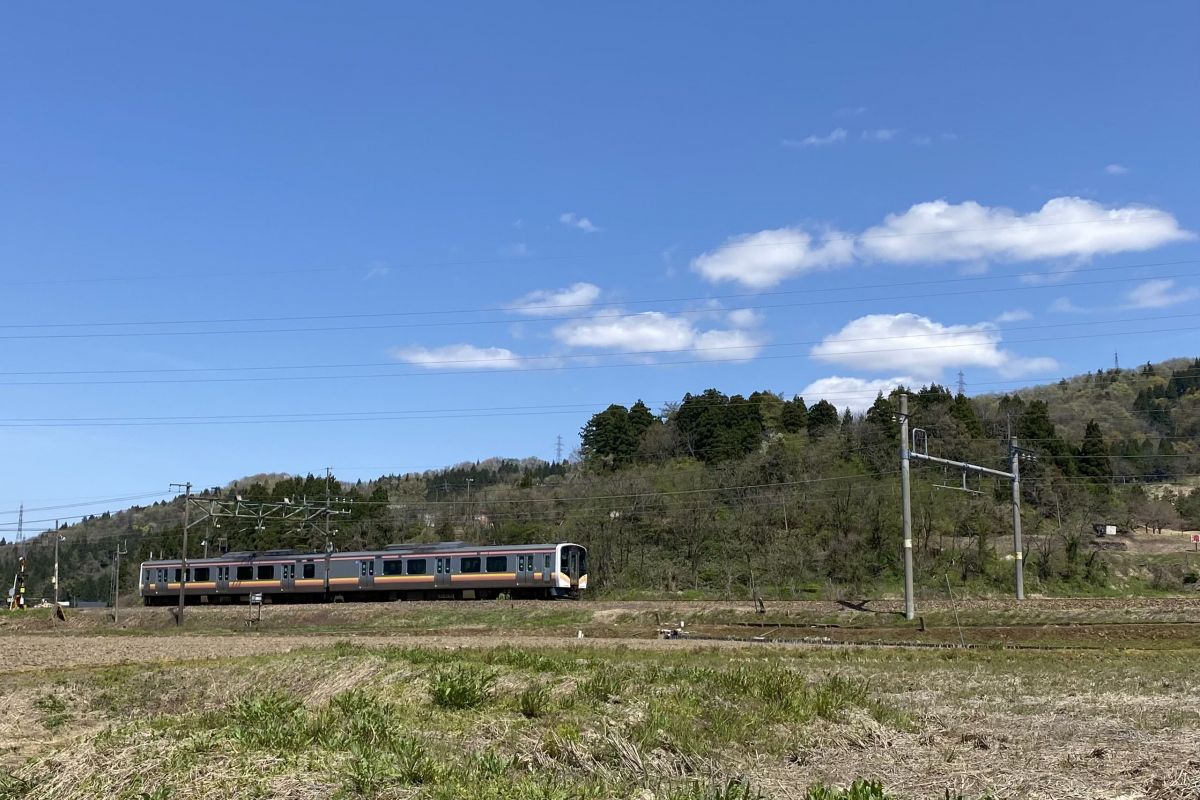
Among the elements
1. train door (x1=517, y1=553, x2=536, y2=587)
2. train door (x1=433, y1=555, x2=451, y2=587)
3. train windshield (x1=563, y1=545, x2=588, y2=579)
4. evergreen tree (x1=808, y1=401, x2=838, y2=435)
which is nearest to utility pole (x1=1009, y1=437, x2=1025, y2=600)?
train windshield (x1=563, y1=545, x2=588, y2=579)

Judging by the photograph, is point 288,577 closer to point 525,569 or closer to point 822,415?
point 525,569

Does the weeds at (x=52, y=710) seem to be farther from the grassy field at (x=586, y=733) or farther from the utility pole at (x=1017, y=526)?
the utility pole at (x=1017, y=526)

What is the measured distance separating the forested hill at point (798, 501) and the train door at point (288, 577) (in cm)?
549

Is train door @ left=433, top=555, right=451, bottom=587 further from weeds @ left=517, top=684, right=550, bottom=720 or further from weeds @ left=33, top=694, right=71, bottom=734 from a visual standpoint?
weeds @ left=517, top=684, right=550, bottom=720

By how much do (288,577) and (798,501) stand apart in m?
36.0

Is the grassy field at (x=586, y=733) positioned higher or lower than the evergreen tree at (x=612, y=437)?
lower

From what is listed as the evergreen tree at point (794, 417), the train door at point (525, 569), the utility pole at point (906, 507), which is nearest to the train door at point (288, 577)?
the train door at point (525, 569)

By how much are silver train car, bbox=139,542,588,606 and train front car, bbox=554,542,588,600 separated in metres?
0.05

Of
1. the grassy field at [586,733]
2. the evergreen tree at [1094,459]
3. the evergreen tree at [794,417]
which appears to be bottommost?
the grassy field at [586,733]

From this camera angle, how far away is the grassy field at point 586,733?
22.8ft

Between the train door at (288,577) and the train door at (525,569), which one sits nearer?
the train door at (525,569)

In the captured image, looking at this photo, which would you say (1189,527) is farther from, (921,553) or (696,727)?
(696,727)

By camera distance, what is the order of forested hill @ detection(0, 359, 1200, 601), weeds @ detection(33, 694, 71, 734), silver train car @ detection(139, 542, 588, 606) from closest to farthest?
1. weeds @ detection(33, 694, 71, 734)
2. silver train car @ detection(139, 542, 588, 606)
3. forested hill @ detection(0, 359, 1200, 601)

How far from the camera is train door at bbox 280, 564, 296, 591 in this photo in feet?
186
